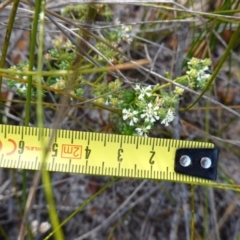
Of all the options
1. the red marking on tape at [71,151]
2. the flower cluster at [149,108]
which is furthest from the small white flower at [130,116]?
the red marking on tape at [71,151]

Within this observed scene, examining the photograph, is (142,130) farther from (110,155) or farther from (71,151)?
(71,151)

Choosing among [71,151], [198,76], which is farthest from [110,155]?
[198,76]

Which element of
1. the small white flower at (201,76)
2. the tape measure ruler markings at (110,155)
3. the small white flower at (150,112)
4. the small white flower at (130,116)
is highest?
the small white flower at (201,76)

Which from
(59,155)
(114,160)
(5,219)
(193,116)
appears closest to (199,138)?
(193,116)

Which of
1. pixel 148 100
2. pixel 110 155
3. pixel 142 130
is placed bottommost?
pixel 110 155

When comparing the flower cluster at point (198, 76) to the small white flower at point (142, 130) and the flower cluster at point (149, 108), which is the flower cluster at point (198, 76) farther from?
the small white flower at point (142, 130)

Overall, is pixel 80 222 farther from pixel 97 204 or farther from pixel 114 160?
pixel 114 160

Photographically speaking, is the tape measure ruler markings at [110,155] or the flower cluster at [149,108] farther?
the tape measure ruler markings at [110,155]
